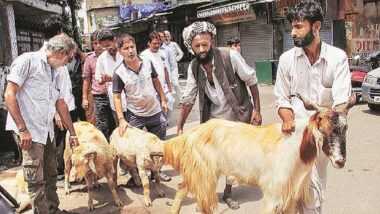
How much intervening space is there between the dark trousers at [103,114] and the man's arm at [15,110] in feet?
7.19

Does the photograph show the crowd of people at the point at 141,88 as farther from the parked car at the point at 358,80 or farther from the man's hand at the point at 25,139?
the parked car at the point at 358,80

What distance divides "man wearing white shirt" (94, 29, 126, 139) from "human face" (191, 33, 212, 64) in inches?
74.6

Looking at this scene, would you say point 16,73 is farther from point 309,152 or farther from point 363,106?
point 363,106

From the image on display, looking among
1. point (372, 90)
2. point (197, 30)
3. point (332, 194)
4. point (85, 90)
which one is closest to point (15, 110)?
point (197, 30)

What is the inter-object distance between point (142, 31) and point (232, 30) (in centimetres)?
806

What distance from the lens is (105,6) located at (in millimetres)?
42562

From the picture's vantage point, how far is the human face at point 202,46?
412 centimetres

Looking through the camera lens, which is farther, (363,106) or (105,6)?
(105,6)

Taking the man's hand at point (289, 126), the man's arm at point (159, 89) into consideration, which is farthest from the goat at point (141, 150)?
the man's hand at point (289, 126)

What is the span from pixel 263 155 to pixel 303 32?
918mm

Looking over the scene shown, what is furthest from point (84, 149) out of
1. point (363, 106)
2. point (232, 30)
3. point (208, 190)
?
point (232, 30)

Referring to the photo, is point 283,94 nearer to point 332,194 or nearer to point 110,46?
point 332,194

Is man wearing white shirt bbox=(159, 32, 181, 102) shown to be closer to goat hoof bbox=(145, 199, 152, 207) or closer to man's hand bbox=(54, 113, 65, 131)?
man's hand bbox=(54, 113, 65, 131)

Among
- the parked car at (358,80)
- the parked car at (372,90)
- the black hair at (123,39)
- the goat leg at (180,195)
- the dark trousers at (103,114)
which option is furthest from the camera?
the parked car at (358,80)
